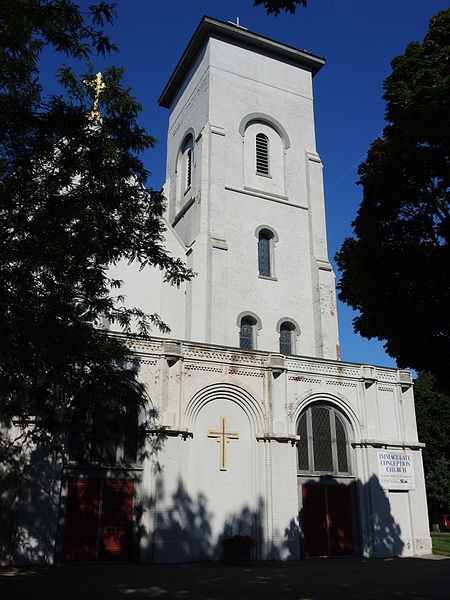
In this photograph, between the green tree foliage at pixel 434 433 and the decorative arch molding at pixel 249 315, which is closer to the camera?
the decorative arch molding at pixel 249 315

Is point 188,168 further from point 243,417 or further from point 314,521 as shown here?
point 314,521

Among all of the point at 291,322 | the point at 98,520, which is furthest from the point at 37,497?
the point at 291,322

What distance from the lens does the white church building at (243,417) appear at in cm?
1778

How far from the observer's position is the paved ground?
11.7 m

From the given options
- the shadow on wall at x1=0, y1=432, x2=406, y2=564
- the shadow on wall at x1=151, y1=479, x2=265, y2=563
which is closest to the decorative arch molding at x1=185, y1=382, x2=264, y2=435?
the shadow on wall at x1=0, y1=432, x2=406, y2=564

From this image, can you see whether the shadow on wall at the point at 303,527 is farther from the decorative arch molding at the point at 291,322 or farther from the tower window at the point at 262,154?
the tower window at the point at 262,154

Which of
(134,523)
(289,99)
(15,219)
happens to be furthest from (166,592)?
(289,99)

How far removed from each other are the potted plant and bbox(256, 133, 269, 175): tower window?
63.8ft

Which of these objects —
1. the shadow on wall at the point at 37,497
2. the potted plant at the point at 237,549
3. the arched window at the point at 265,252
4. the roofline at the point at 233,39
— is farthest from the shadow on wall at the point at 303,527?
the roofline at the point at 233,39

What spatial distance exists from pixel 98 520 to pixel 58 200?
37.3 ft

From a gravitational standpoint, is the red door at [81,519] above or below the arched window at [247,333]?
below

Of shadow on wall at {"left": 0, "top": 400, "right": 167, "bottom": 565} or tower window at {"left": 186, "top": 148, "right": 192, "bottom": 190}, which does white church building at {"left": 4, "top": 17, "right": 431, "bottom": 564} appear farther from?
tower window at {"left": 186, "top": 148, "right": 192, "bottom": 190}

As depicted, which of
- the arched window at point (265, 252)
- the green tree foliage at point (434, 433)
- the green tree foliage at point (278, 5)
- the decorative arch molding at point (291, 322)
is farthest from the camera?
the green tree foliage at point (434, 433)

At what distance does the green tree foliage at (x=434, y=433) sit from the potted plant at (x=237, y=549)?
2772cm
